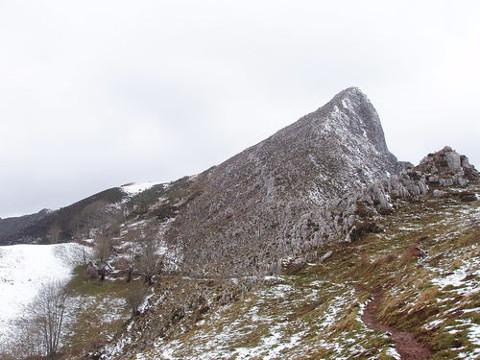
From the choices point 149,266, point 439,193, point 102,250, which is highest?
point 102,250

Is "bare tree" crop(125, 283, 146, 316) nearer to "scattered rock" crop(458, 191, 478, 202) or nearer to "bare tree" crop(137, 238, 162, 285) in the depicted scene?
"bare tree" crop(137, 238, 162, 285)

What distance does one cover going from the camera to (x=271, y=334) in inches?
1104

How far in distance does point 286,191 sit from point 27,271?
56.2m

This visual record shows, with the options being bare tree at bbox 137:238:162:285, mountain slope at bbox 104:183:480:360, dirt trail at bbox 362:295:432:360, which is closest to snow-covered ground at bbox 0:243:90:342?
bare tree at bbox 137:238:162:285

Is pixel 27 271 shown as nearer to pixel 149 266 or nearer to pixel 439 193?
pixel 149 266

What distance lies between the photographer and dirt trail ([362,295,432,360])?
15664mm

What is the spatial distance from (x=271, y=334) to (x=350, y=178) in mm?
60860

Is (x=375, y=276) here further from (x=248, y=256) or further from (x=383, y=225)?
(x=248, y=256)

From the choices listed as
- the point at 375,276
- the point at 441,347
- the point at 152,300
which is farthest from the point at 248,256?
the point at 441,347

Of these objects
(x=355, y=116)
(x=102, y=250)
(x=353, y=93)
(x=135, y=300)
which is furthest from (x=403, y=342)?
(x=353, y=93)

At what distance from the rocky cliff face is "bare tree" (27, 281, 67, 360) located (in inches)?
1013

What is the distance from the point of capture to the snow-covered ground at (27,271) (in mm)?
66625

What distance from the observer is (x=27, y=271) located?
3250 inches

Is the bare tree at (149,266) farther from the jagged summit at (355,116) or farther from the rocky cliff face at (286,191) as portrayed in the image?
the jagged summit at (355,116)
